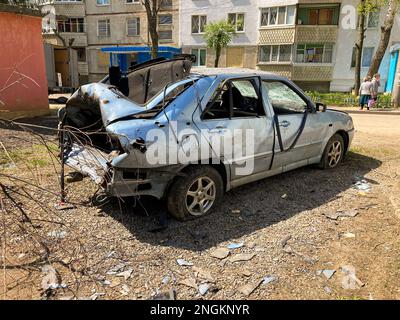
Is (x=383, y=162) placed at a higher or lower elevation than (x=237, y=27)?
lower

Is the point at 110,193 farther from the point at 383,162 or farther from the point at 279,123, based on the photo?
the point at 383,162

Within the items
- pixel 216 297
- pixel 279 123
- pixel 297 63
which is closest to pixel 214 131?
pixel 279 123

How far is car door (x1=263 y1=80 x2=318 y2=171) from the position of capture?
4777 millimetres

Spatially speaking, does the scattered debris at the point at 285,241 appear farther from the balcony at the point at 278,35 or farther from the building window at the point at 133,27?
Result: the building window at the point at 133,27

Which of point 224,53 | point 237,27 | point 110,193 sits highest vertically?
point 237,27

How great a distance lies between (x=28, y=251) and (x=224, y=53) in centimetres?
3033

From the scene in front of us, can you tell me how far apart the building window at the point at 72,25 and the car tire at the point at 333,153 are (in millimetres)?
36074

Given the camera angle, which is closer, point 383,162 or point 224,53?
point 383,162

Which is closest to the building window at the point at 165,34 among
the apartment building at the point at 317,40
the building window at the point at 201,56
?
the building window at the point at 201,56

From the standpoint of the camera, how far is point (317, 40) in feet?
94.2

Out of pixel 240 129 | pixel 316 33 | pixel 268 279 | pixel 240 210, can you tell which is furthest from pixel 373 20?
pixel 268 279

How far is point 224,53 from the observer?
103ft

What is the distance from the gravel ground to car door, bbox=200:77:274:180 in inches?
22.6
